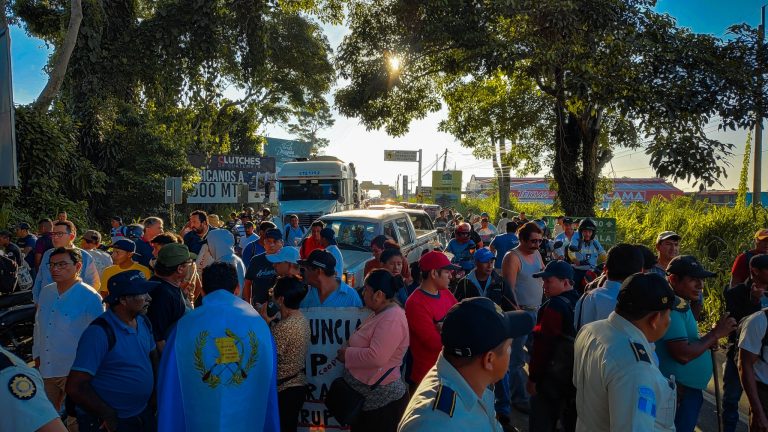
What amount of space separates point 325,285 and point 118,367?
1380mm

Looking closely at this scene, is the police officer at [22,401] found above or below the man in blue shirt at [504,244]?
above

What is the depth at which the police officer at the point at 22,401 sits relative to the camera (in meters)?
1.50

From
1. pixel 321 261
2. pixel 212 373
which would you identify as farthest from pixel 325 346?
pixel 212 373

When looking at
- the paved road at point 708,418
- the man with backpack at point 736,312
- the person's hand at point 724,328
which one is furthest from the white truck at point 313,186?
the person's hand at point 724,328

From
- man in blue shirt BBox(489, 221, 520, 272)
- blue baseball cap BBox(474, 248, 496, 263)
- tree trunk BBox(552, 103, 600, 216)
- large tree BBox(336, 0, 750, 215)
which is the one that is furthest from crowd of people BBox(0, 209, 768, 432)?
tree trunk BBox(552, 103, 600, 216)

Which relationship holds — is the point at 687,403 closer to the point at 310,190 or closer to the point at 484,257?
the point at 484,257

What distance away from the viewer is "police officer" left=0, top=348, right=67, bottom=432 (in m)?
1.50

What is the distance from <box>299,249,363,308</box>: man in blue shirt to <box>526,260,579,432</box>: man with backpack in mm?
1329

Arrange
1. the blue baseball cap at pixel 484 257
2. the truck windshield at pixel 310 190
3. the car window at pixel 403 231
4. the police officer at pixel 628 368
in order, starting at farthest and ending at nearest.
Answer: the truck windshield at pixel 310 190 < the car window at pixel 403 231 < the blue baseball cap at pixel 484 257 < the police officer at pixel 628 368

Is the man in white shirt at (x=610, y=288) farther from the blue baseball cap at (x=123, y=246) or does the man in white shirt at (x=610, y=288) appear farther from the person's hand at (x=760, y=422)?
the blue baseball cap at (x=123, y=246)

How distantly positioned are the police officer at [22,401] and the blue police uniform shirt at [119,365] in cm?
133

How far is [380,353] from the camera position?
2930 mm

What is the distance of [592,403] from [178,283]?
2.98 metres

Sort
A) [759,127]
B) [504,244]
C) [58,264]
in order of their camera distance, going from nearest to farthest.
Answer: [58,264], [504,244], [759,127]
